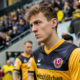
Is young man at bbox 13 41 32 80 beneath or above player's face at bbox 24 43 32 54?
beneath

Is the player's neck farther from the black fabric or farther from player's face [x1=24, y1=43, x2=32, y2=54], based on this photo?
player's face [x1=24, y1=43, x2=32, y2=54]

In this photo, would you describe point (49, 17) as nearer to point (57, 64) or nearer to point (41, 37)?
point (41, 37)

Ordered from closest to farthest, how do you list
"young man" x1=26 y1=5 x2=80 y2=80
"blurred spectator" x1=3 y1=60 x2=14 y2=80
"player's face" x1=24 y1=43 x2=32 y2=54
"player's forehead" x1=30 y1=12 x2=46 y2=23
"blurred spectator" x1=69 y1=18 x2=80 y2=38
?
"young man" x1=26 y1=5 x2=80 y2=80, "player's forehead" x1=30 y1=12 x2=46 y2=23, "player's face" x1=24 y1=43 x2=32 y2=54, "blurred spectator" x1=69 y1=18 x2=80 y2=38, "blurred spectator" x1=3 y1=60 x2=14 y2=80

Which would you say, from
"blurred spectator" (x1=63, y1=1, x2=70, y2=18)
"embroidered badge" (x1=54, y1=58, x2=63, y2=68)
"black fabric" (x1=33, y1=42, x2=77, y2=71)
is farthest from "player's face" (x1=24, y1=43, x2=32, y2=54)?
"blurred spectator" (x1=63, y1=1, x2=70, y2=18)

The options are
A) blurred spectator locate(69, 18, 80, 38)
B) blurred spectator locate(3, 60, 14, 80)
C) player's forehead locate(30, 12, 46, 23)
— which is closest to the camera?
player's forehead locate(30, 12, 46, 23)

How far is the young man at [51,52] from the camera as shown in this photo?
314cm

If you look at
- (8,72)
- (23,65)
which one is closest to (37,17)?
(23,65)

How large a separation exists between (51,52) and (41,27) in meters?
0.32

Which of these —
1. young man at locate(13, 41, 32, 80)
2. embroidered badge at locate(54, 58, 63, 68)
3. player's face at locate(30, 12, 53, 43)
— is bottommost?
young man at locate(13, 41, 32, 80)

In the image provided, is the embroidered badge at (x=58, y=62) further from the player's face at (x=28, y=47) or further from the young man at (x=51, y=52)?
the player's face at (x=28, y=47)

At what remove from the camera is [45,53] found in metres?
3.45

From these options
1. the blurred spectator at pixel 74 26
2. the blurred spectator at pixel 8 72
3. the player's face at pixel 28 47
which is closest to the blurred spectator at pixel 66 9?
the blurred spectator at pixel 8 72

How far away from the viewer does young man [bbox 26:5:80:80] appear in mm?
3141

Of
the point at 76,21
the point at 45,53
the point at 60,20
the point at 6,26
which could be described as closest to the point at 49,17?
the point at 45,53
